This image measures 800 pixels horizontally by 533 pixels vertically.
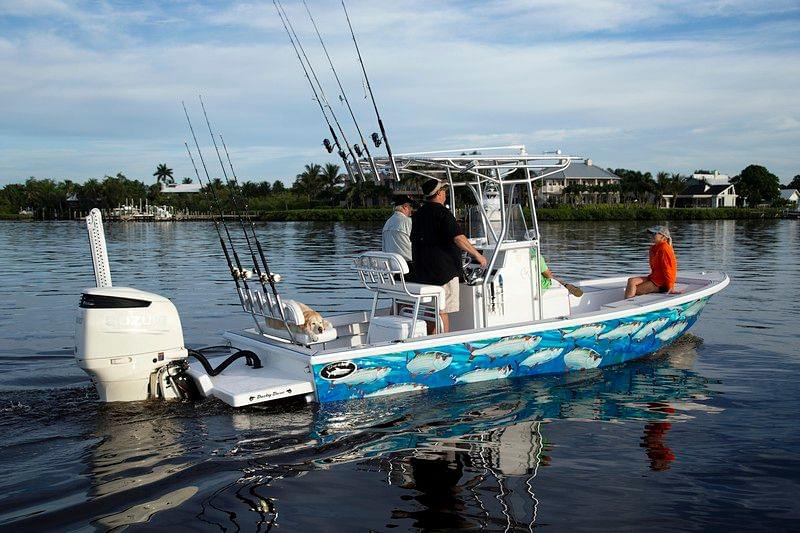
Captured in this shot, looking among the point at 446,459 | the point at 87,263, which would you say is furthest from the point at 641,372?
the point at 87,263

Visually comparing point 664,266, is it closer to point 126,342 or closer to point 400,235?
point 400,235

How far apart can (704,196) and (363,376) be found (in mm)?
101030

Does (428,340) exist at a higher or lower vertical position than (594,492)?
higher

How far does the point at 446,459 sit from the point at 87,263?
22.8 meters

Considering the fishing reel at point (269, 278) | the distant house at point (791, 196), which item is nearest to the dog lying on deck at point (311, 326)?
the fishing reel at point (269, 278)

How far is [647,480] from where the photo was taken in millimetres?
5617

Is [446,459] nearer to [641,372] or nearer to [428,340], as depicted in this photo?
Answer: [428,340]

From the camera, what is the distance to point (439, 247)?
784 centimetres

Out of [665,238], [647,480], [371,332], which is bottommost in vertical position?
[647,480]

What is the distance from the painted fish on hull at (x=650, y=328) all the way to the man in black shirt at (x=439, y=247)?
2.32 meters

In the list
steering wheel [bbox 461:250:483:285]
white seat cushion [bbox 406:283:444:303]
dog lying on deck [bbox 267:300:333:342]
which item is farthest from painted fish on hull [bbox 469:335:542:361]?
dog lying on deck [bbox 267:300:333:342]

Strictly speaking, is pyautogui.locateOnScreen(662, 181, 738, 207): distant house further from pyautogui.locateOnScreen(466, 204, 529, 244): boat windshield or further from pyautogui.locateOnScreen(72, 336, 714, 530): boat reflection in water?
pyautogui.locateOnScreen(72, 336, 714, 530): boat reflection in water

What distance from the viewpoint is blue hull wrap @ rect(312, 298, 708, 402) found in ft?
23.5

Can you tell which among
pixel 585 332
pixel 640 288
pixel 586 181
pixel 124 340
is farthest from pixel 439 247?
pixel 586 181
